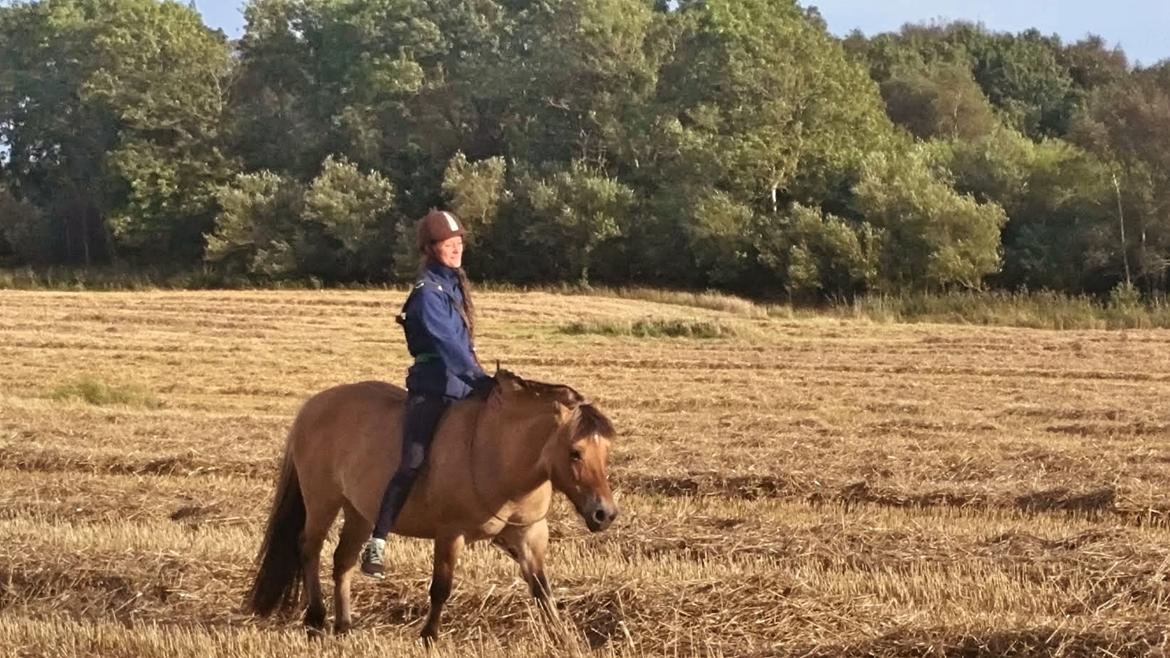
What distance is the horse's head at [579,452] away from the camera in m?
6.70

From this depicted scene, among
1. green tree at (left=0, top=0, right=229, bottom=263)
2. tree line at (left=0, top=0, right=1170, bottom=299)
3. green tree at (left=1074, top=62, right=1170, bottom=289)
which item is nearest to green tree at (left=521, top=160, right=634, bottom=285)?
tree line at (left=0, top=0, right=1170, bottom=299)

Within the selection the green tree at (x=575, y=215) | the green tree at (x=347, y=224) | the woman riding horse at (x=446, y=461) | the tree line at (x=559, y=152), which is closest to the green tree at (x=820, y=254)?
the tree line at (x=559, y=152)

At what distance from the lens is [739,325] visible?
31359mm

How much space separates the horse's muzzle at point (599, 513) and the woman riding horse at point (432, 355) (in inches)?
44.9

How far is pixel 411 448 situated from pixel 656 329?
23133 mm

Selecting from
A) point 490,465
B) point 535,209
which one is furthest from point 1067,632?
point 535,209

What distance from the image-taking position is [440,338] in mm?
7484

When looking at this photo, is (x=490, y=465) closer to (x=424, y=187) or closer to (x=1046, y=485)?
(x=1046, y=485)

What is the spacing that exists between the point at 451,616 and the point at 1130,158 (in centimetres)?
3917

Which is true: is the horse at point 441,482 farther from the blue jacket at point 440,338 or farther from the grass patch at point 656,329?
the grass patch at point 656,329

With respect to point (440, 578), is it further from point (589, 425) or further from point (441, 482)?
point (589, 425)

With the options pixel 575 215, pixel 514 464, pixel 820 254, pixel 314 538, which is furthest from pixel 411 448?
pixel 575 215

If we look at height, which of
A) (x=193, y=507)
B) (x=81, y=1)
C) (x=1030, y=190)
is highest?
(x=81, y=1)

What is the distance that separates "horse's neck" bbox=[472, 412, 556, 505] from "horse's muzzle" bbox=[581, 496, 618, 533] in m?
0.51
